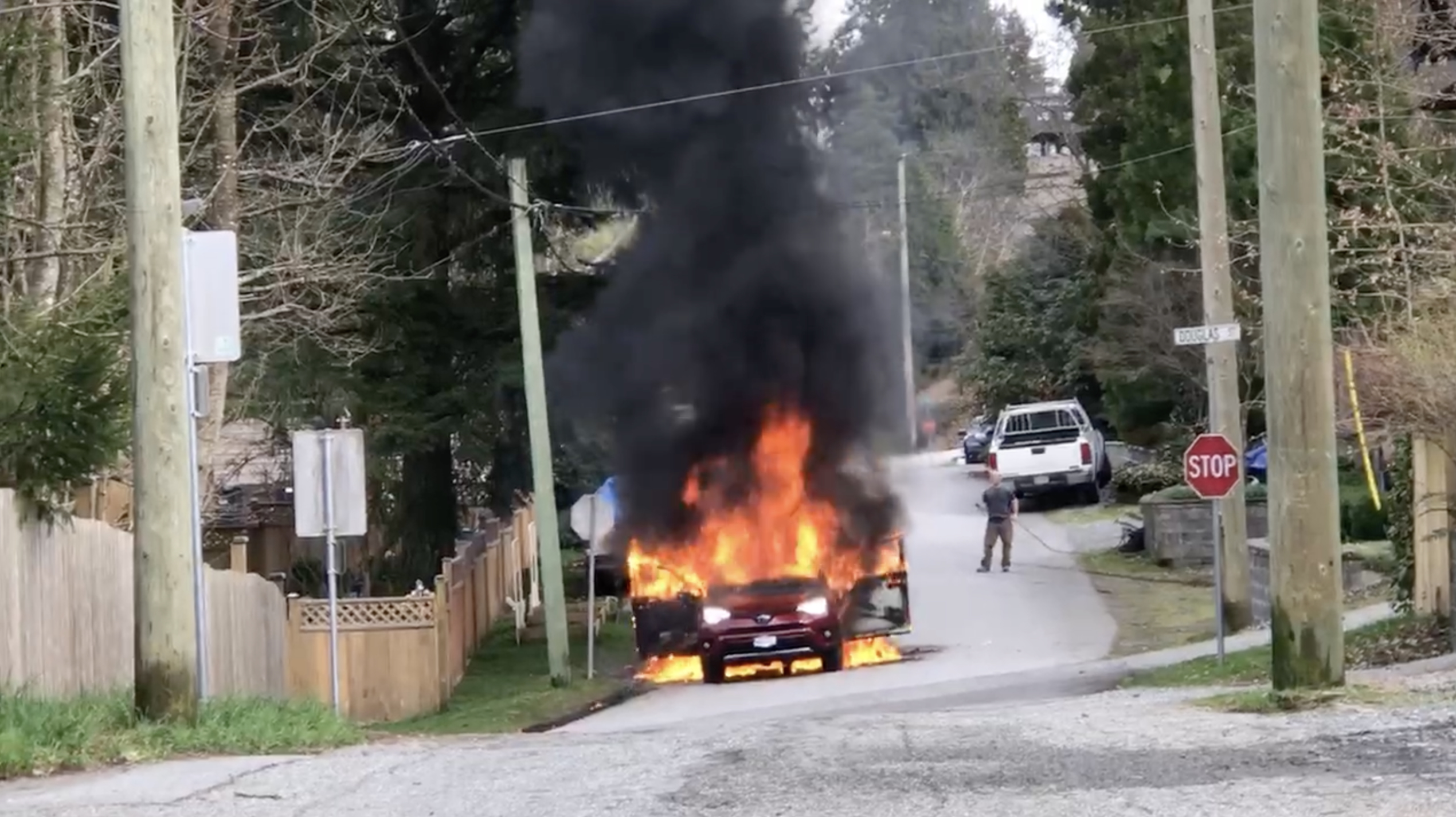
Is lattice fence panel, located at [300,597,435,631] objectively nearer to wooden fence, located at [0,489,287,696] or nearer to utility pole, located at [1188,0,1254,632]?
wooden fence, located at [0,489,287,696]

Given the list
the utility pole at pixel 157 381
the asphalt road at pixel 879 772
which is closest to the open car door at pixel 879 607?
the asphalt road at pixel 879 772

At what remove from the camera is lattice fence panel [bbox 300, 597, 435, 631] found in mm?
20484

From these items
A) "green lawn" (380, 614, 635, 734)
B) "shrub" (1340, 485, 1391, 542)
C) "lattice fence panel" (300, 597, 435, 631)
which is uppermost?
"shrub" (1340, 485, 1391, 542)

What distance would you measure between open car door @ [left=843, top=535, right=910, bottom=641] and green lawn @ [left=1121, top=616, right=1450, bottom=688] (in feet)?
11.8

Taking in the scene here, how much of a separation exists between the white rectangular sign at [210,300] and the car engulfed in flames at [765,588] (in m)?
9.30

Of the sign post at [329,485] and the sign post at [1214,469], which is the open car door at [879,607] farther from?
the sign post at [329,485]

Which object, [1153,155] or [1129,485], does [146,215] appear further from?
[1129,485]

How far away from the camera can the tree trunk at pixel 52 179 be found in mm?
15227

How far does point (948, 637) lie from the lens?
2375cm

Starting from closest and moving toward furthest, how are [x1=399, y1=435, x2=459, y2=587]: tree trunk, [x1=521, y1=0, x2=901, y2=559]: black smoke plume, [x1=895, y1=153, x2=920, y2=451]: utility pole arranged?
1. [x1=521, y1=0, x2=901, y2=559]: black smoke plume
2. [x1=895, y1=153, x2=920, y2=451]: utility pole
3. [x1=399, y1=435, x2=459, y2=587]: tree trunk

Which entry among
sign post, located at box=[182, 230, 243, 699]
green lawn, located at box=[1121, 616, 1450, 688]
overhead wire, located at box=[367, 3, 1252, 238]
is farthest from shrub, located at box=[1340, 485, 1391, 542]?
sign post, located at box=[182, 230, 243, 699]

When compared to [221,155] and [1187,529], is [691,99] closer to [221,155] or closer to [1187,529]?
[221,155]

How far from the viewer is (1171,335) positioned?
105 ft

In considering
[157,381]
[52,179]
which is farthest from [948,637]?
[157,381]
